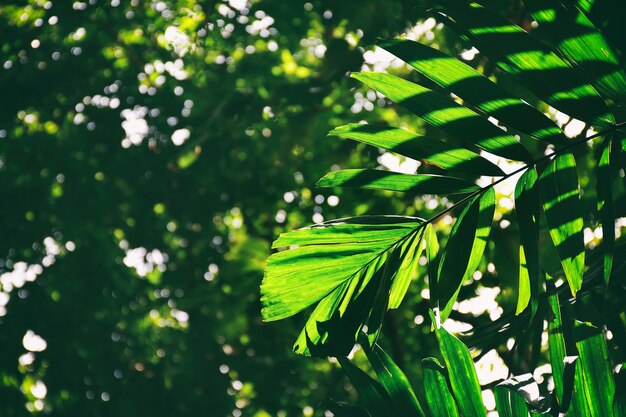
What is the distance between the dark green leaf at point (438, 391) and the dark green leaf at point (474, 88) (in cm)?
Answer: 40

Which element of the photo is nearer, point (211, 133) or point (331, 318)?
point (331, 318)

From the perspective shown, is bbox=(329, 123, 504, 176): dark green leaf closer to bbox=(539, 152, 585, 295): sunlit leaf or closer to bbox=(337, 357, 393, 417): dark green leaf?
bbox=(539, 152, 585, 295): sunlit leaf

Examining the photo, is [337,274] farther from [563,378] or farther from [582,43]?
[582,43]

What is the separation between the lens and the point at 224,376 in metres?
3.22

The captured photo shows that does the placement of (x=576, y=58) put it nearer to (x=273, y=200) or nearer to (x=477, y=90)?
(x=477, y=90)

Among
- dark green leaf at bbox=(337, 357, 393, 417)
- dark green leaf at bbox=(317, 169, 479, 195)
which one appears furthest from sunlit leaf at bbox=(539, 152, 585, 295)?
dark green leaf at bbox=(337, 357, 393, 417)

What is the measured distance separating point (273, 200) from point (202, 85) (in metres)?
0.66

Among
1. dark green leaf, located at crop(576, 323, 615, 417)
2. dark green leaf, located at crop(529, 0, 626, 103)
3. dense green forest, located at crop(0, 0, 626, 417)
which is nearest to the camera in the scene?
dark green leaf, located at crop(529, 0, 626, 103)

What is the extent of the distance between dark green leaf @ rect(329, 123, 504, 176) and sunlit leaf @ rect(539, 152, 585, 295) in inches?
3.3

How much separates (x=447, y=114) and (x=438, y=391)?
1.48ft

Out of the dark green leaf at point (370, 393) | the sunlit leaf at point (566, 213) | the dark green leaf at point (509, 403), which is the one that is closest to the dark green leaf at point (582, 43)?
the sunlit leaf at point (566, 213)

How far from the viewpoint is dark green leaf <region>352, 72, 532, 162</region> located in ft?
3.12

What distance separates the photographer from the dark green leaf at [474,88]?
920mm

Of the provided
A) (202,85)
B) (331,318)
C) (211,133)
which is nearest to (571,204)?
(331,318)
